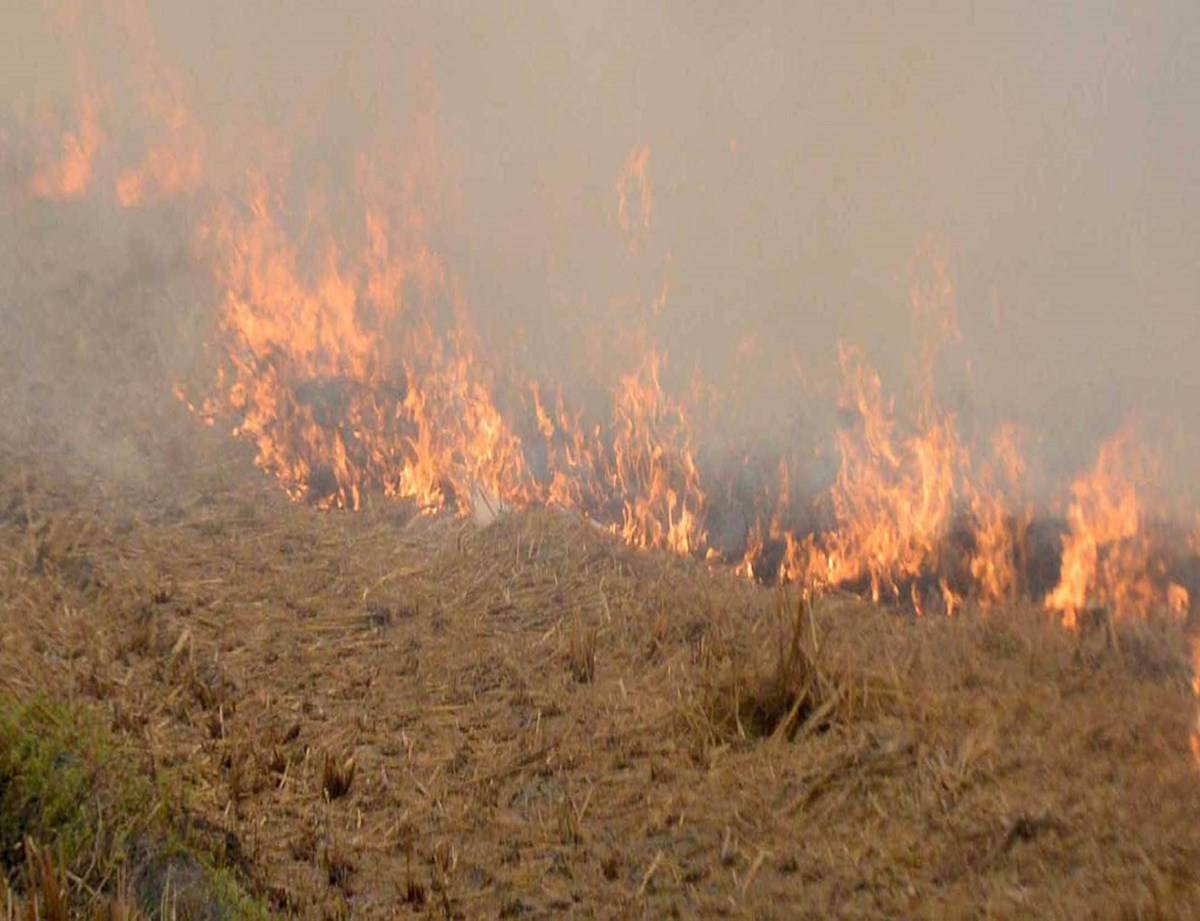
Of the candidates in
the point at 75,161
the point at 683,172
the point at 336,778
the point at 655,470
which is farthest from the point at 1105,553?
the point at 75,161

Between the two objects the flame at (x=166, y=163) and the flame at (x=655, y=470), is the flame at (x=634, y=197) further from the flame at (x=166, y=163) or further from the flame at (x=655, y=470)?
the flame at (x=166, y=163)

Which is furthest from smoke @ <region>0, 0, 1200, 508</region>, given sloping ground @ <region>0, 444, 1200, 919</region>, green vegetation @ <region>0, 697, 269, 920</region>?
green vegetation @ <region>0, 697, 269, 920</region>

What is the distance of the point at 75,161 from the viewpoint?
1113 centimetres

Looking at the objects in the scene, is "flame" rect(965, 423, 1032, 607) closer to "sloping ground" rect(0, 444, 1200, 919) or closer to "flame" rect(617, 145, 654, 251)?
"sloping ground" rect(0, 444, 1200, 919)

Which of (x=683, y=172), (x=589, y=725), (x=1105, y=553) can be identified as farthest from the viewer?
(x=683, y=172)

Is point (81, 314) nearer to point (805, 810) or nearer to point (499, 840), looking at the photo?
point (499, 840)

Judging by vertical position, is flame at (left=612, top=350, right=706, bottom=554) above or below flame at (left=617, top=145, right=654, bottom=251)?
below

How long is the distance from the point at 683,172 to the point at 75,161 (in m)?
5.55

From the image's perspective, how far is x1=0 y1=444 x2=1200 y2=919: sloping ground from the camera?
12.1 ft

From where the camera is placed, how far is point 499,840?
4137mm

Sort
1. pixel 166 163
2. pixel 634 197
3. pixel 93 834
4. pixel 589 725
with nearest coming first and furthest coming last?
pixel 93 834, pixel 589 725, pixel 166 163, pixel 634 197

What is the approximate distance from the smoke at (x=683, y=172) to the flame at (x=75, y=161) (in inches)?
3.7

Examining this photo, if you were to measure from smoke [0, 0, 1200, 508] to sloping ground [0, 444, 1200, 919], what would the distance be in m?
3.42

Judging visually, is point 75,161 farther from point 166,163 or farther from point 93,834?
point 93,834
